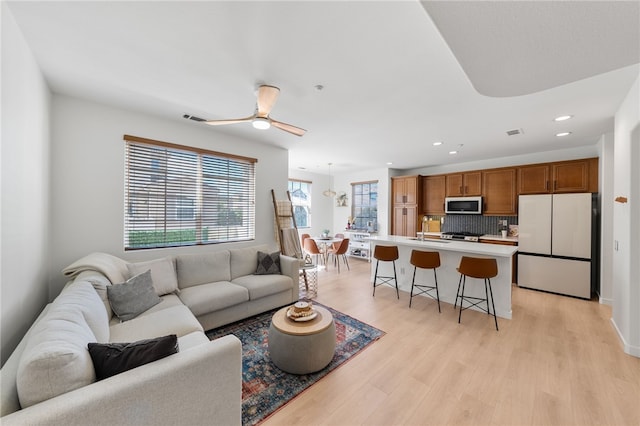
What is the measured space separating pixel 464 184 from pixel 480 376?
452 cm

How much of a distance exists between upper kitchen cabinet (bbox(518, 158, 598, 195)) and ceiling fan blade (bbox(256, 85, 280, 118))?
512cm

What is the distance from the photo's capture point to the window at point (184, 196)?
305cm

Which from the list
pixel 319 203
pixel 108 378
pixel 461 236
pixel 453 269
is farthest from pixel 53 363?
pixel 319 203

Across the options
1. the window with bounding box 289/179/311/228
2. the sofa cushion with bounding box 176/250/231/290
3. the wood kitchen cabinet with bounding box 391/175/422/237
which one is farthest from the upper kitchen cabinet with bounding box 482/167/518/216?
the sofa cushion with bounding box 176/250/231/290

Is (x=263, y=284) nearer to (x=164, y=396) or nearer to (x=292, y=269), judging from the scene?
(x=292, y=269)

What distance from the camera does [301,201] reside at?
721 cm

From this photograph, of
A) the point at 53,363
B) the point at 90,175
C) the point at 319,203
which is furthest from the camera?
the point at 319,203

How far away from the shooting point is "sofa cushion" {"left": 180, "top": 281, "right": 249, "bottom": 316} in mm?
2627

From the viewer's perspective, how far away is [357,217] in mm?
7527

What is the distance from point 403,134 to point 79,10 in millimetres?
3625

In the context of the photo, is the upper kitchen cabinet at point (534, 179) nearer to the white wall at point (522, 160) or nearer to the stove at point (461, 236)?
the white wall at point (522, 160)

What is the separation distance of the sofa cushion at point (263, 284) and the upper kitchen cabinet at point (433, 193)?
4413mm

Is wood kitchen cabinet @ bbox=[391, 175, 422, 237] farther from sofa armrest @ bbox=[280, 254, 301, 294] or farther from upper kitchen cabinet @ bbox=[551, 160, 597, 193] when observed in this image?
sofa armrest @ bbox=[280, 254, 301, 294]

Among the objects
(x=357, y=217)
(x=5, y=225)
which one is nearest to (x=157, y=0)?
(x=5, y=225)
